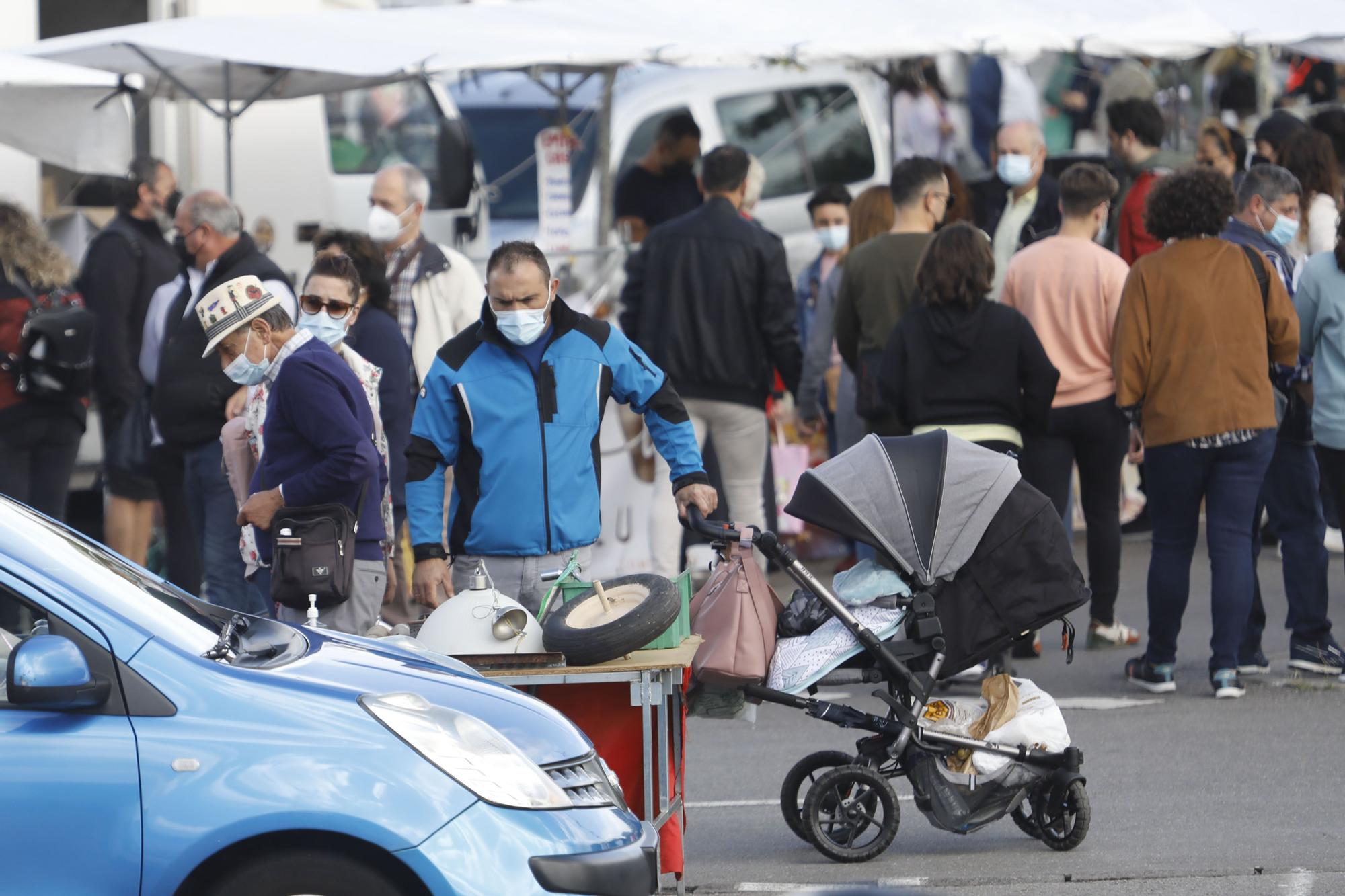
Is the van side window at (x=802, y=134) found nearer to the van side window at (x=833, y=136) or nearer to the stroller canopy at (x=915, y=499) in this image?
the van side window at (x=833, y=136)

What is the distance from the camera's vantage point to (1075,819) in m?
6.11

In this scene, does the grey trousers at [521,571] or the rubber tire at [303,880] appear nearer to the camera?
the rubber tire at [303,880]

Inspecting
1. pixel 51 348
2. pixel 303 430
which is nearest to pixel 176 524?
pixel 51 348

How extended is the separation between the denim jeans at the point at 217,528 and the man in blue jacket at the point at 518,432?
1.62 m

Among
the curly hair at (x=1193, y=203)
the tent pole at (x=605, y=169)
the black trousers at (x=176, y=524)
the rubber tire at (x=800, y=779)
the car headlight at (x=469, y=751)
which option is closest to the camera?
the car headlight at (x=469, y=751)

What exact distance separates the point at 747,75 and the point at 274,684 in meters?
12.3

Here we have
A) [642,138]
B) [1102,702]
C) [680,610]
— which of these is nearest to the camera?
[680,610]

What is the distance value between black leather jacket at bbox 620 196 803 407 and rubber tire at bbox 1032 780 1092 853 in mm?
4019

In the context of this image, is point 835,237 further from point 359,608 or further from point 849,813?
point 849,813

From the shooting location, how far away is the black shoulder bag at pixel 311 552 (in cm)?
611

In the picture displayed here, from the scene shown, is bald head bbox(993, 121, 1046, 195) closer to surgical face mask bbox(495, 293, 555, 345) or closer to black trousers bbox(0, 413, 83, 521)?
black trousers bbox(0, 413, 83, 521)

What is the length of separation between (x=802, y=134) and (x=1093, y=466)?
7.42 m

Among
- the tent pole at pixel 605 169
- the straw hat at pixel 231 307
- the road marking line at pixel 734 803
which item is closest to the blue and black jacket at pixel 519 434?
the straw hat at pixel 231 307

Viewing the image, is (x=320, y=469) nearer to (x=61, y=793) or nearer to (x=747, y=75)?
(x=61, y=793)
